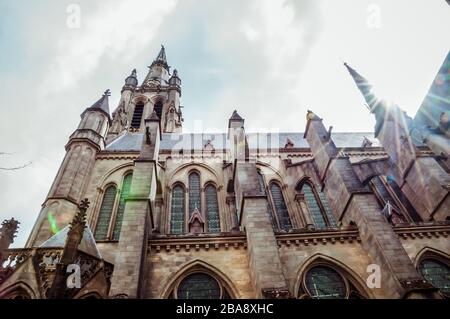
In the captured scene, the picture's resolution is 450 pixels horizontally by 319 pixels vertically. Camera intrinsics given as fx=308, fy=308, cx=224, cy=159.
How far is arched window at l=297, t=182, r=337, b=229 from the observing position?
13.4 m

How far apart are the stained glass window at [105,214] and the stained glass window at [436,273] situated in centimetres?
1089

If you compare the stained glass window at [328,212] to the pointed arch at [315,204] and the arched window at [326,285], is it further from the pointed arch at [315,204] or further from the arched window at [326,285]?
the arched window at [326,285]

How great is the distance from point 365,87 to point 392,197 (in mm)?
7025

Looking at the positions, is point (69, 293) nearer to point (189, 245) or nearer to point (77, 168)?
point (189, 245)

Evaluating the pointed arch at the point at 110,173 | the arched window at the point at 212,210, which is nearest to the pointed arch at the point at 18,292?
the pointed arch at the point at 110,173

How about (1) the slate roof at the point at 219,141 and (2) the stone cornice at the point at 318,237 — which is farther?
(1) the slate roof at the point at 219,141

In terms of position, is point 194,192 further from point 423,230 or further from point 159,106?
point 159,106

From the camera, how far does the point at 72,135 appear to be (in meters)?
15.2

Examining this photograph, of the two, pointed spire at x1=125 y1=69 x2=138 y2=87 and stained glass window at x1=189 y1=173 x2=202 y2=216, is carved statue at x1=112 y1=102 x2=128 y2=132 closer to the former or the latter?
pointed spire at x1=125 y1=69 x2=138 y2=87

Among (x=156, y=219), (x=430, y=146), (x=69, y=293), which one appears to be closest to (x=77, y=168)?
(x=156, y=219)

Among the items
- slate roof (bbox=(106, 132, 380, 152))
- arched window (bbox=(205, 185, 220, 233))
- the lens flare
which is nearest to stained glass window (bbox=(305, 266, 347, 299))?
arched window (bbox=(205, 185, 220, 233))

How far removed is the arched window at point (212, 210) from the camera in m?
12.9
